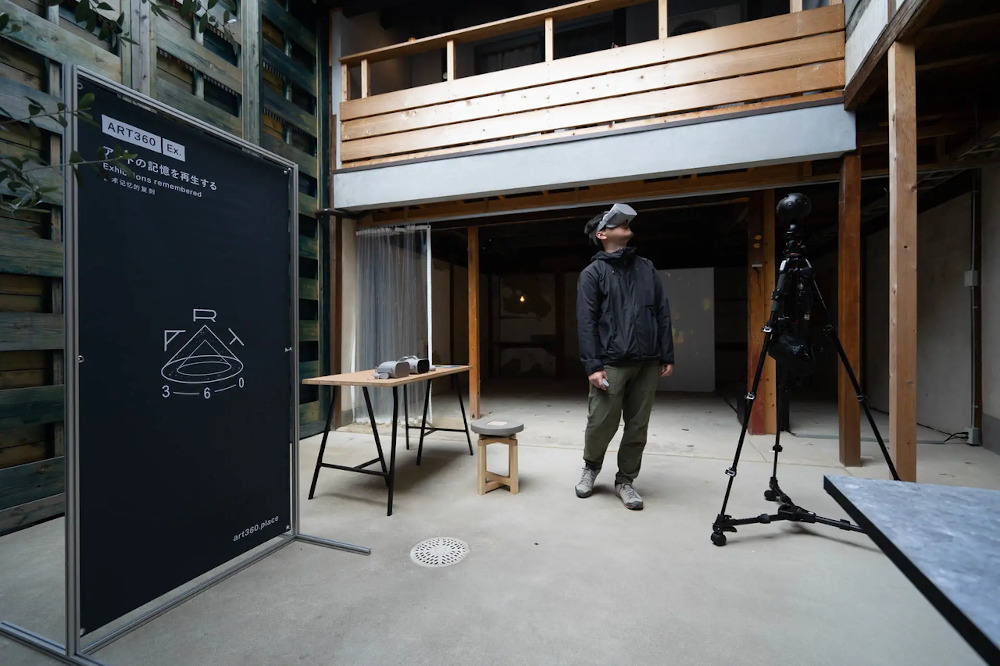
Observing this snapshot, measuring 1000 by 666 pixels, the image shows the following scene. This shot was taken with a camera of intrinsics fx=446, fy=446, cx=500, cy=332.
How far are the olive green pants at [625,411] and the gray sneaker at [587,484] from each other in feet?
0.36

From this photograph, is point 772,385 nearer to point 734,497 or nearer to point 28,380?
point 734,497

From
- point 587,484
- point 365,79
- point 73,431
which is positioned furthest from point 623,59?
point 73,431

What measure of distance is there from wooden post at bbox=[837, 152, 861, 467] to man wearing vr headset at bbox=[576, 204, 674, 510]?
1.70 metres

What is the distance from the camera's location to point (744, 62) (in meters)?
3.55

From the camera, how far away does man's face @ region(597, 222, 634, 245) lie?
2645 mm

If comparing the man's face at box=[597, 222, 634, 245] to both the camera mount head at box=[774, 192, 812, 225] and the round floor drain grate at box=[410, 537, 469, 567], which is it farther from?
the round floor drain grate at box=[410, 537, 469, 567]

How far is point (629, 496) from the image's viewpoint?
2.65 m

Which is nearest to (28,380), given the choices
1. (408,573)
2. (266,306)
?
(266,306)

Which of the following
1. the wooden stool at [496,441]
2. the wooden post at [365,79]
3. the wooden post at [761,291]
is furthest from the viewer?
the wooden post at [365,79]

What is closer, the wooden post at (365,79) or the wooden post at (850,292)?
the wooden post at (850,292)

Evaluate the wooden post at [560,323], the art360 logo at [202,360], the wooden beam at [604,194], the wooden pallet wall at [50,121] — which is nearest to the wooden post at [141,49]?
the wooden pallet wall at [50,121]

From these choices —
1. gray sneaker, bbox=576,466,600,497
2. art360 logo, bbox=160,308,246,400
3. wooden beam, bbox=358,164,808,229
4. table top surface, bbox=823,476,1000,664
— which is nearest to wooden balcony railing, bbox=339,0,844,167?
wooden beam, bbox=358,164,808,229

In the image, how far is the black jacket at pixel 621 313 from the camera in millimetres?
2564

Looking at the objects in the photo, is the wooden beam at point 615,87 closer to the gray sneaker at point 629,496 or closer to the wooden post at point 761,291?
the wooden post at point 761,291
